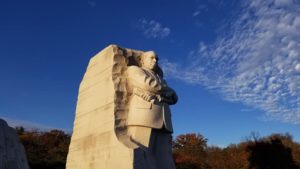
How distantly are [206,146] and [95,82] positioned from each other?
29.5m

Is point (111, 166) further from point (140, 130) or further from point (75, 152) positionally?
point (75, 152)

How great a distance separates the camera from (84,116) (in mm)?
10906

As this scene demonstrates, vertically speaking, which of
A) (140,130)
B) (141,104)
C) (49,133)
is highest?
(49,133)

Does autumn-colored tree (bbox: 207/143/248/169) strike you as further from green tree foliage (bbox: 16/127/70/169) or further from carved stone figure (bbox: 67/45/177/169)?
carved stone figure (bbox: 67/45/177/169)

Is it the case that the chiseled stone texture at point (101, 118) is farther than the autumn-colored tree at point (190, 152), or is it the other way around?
the autumn-colored tree at point (190, 152)

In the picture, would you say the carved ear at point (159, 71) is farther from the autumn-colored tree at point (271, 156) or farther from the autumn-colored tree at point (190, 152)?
the autumn-colored tree at point (190, 152)

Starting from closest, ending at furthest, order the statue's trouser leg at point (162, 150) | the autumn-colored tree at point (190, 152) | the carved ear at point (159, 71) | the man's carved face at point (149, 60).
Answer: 1. the statue's trouser leg at point (162, 150)
2. the man's carved face at point (149, 60)
3. the carved ear at point (159, 71)
4. the autumn-colored tree at point (190, 152)

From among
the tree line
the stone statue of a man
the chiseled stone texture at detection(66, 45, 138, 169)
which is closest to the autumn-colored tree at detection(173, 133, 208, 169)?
the tree line

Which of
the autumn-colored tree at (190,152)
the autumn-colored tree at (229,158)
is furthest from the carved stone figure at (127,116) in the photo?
the autumn-colored tree at (190,152)

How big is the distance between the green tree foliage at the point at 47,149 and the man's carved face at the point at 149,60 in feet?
54.2

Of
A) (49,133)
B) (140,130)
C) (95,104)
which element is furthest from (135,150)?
(49,133)

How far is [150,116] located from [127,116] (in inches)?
26.2

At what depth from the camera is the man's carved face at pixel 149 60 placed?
9969 millimetres

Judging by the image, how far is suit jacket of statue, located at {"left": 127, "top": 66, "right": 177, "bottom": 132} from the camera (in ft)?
29.7
